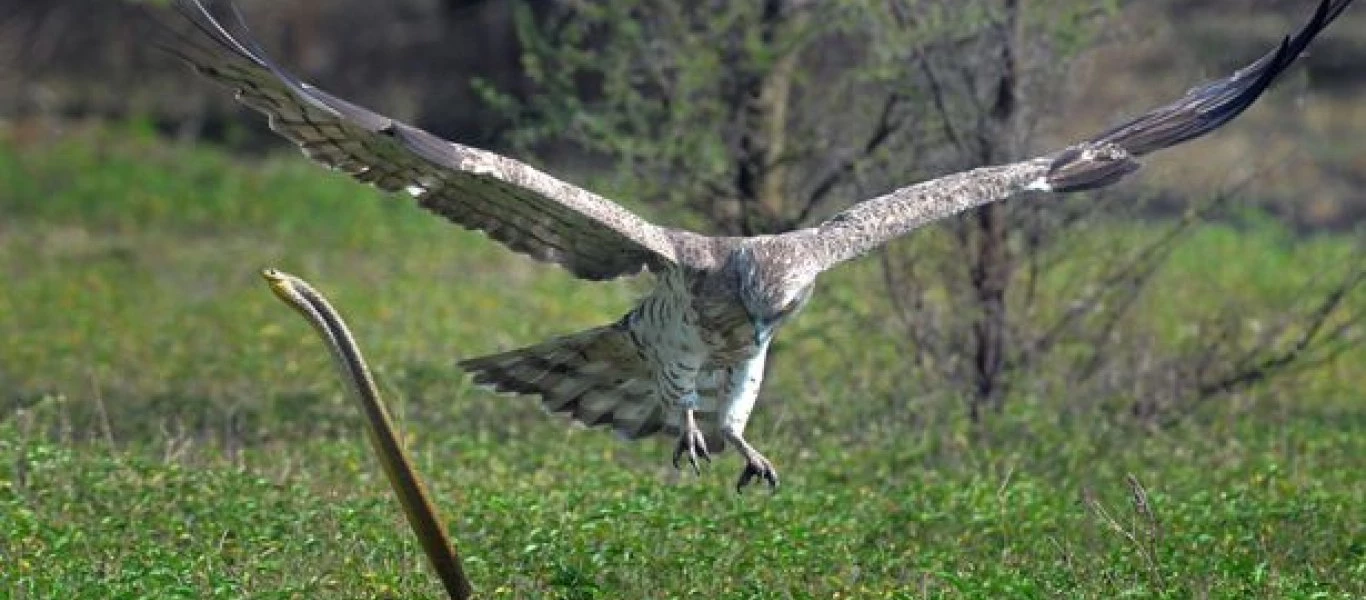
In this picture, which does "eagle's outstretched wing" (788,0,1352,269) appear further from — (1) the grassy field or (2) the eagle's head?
(1) the grassy field

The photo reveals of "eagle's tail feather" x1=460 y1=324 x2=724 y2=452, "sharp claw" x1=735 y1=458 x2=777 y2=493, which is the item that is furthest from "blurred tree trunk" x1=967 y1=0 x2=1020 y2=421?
"sharp claw" x1=735 y1=458 x2=777 y2=493

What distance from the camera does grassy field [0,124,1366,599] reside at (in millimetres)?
7621

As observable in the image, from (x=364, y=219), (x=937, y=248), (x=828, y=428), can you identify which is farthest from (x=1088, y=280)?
(x=364, y=219)

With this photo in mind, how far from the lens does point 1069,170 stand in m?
9.26

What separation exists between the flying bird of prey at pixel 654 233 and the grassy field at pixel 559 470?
0.36 metres

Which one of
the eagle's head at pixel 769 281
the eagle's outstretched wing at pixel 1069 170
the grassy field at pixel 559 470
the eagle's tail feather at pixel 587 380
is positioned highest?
the eagle's outstretched wing at pixel 1069 170

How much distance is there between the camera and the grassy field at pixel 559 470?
7.62 m

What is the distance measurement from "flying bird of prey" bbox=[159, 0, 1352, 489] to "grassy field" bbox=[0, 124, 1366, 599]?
14.3 inches

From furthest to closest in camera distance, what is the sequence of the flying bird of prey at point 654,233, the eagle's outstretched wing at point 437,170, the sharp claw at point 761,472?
1. the sharp claw at point 761,472
2. the flying bird of prey at point 654,233
3. the eagle's outstretched wing at point 437,170

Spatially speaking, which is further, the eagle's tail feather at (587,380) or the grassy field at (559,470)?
the eagle's tail feather at (587,380)

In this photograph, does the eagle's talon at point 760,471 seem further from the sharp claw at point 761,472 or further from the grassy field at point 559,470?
the grassy field at point 559,470

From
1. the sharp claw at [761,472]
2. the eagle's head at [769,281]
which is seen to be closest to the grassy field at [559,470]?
the sharp claw at [761,472]

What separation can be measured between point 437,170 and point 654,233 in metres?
0.82

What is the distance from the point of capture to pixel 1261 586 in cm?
727
